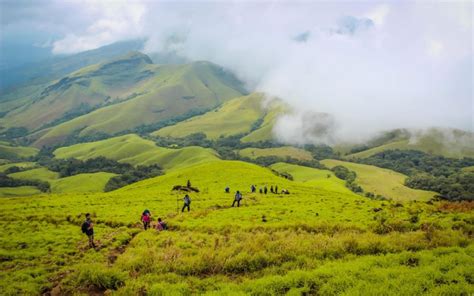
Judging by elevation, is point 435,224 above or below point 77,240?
above

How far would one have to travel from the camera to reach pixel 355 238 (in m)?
24.6

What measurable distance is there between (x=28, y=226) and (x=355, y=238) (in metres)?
36.3

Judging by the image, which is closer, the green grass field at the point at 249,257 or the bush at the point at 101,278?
the green grass field at the point at 249,257

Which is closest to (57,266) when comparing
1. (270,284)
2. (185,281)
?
(185,281)

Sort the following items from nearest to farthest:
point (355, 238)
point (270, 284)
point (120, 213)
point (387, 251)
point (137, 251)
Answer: point (270, 284) < point (387, 251) < point (355, 238) < point (137, 251) < point (120, 213)

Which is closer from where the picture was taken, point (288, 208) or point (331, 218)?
point (331, 218)

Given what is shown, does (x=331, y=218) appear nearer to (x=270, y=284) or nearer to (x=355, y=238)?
(x=355, y=238)

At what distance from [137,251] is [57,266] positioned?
19.5ft

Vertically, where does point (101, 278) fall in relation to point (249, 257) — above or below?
below

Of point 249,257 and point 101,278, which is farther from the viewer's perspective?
point 249,257

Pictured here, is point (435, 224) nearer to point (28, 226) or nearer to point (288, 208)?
point (288, 208)

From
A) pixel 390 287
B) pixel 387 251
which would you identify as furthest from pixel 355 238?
pixel 390 287

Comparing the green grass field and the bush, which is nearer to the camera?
the green grass field

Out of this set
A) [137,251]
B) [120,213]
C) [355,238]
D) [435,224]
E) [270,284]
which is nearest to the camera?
[270,284]
